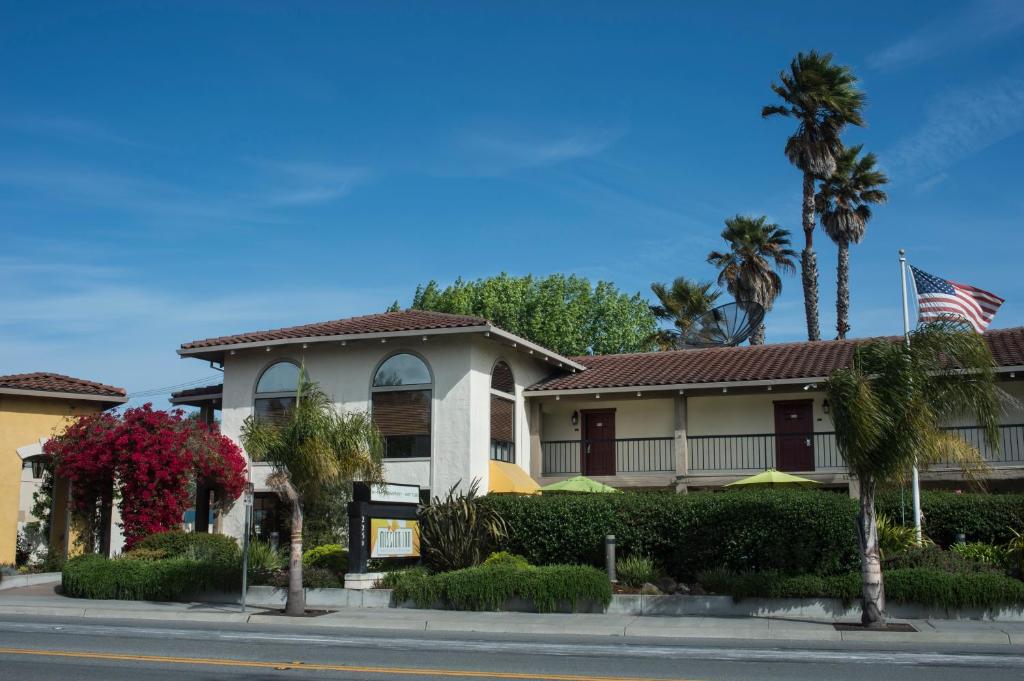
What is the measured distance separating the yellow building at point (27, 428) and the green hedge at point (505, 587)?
11.5m

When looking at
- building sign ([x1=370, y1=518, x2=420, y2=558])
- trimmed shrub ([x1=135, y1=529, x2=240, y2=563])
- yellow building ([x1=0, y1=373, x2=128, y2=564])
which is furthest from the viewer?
yellow building ([x1=0, y1=373, x2=128, y2=564])

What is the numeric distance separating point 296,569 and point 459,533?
395cm

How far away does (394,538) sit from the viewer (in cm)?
2131

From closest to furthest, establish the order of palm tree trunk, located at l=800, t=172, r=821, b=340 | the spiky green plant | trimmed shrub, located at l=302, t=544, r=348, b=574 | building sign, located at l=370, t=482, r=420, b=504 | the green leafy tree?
the spiky green plant → building sign, located at l=370, t=482, r=420, b=504 → trimmed shrub, located at l=302, t=544, r=348, b=574 → palm tree trunk, located at l=800, t=172, r=821, b=340 → the green leafy tree

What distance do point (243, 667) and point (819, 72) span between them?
3490 cm

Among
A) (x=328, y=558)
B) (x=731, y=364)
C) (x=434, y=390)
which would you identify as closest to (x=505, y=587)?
(x=328, y=558)

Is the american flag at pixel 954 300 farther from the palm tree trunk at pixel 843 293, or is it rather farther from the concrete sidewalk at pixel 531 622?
the palm tree trunk at pixel 843 293

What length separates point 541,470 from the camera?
28.5m

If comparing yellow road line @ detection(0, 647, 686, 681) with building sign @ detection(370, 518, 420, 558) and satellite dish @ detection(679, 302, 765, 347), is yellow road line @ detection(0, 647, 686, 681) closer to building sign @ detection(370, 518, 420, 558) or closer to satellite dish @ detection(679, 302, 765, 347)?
building sign @ detection(370, 518, 420, 558)

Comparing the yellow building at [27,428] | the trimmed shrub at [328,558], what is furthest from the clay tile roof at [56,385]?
the trimmed shrub at [328,558]

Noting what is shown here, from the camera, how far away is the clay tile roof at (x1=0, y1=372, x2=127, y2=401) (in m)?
25.3

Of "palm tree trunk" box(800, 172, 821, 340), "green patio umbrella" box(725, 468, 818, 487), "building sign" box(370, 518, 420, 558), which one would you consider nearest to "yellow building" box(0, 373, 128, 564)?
"building sign" box(370, 518, 420, 558)

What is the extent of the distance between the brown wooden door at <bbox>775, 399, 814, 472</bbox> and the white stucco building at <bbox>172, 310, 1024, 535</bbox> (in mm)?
30

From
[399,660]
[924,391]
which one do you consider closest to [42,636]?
[399,660]
